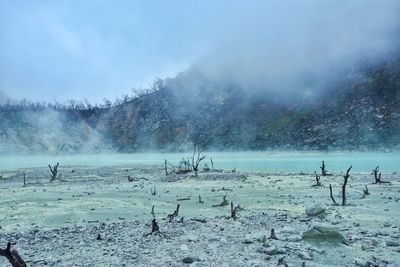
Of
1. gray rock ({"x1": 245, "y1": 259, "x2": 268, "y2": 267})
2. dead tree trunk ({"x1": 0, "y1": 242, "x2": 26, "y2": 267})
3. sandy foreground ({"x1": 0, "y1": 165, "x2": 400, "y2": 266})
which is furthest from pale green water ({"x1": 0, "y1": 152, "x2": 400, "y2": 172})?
dead tree trunk ({"x1": 0, "y1": 242, "x2": 26, "y2": 267})

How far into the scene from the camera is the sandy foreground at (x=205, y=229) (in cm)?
1022

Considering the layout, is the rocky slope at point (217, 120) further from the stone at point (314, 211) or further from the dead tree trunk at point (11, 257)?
the dead tree trunk at point (11, 257)

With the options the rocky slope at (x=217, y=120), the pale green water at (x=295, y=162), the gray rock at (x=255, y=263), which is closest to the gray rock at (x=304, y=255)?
the gray rock at (x=255, y=263)

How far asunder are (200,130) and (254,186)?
98.8 m

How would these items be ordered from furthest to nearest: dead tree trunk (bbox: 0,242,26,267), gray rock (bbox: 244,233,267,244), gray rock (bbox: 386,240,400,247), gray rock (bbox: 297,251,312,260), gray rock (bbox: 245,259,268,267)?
gray rock (bbox: 244,233,267,244)
gray rock (bbox: 386,240,400,247)
gray rock (bbox: 297,251,312,260)
gray rock (bbox: 245,259,268,267)
dead tree trunk (bbox: 0,242,26,267)

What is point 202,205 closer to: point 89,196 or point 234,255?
point 89,196

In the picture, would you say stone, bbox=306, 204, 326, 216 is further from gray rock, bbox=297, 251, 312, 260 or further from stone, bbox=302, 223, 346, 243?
gray rock, bbox=297, 251, 312, 260

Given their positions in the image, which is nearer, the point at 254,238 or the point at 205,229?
the point at 254,238

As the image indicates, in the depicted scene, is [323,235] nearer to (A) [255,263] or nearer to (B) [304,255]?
(B) [304,255]

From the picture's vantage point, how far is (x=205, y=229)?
43.9 ft

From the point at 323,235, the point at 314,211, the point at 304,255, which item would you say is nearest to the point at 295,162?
the point at 314,211

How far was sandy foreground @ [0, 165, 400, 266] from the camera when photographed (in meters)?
10.2

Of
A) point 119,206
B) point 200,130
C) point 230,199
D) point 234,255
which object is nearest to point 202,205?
point 230,199

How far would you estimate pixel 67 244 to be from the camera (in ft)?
38.7
